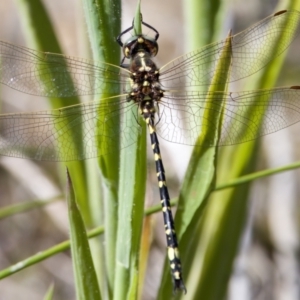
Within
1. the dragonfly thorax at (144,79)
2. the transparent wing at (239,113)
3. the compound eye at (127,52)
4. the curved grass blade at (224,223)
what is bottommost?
the curved grass blade at (224,223)

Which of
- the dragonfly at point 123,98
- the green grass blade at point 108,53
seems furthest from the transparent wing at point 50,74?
the green grass blade at point 108,53

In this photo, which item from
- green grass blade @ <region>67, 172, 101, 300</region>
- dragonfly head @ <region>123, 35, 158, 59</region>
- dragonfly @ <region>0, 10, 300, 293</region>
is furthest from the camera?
dragonfly head @ <region>123, 35, 158, 59</region>

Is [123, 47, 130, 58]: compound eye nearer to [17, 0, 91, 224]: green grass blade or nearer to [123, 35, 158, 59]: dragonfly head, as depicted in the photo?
[123, 35, 158, 59]: dragonfly head

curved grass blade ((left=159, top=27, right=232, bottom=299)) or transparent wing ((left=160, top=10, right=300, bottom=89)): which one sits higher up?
transparent wing ((left=160, top=10, right=300, bottom=89))

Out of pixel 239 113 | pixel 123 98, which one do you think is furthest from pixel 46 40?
pixel 239 113

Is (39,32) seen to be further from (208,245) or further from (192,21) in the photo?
(208,245)

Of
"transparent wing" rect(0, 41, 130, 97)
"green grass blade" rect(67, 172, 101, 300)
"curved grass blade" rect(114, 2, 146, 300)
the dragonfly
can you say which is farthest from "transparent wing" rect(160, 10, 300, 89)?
"green grass blade" rect(67, 172, 101, 300)

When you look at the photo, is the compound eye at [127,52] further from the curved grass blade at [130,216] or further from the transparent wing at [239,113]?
the curved grass blade at [130,216]

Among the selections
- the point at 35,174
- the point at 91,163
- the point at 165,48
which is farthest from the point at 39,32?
the point at 165,48

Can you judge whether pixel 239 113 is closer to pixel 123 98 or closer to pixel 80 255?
pixel 123 98

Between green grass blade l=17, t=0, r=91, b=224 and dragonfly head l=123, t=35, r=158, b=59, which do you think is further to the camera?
dragonfly head l=123, t=35, r=158, b=59
